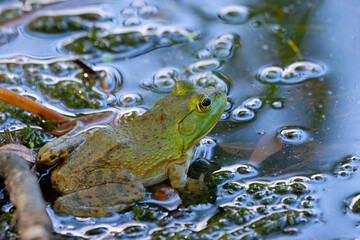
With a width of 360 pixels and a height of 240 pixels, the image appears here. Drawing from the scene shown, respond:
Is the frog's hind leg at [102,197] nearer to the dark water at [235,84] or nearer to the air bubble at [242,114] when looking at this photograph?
the dark water at [235,84]

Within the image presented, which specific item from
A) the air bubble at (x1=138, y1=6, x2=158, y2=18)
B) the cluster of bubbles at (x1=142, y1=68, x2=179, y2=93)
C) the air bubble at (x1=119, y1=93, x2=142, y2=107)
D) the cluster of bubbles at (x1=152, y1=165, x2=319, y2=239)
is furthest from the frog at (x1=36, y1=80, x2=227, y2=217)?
the air bubble at (x1=138, y1=6, x2=158, y2=18)

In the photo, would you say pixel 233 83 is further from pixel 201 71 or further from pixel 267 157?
pixel 267 157

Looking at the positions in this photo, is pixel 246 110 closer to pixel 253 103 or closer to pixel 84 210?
pixel 253 103

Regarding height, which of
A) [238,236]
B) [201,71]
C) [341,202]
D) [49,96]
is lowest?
[238,236]

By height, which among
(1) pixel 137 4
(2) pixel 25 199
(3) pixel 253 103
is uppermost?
(1) pixel 137 4

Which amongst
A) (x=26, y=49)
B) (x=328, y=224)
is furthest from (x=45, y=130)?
(x=328, y=224)

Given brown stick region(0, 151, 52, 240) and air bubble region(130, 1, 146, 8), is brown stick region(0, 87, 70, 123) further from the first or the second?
air bubble region(130, 1, 146, 8)

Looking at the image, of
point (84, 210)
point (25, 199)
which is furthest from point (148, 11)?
point (25, 199)
